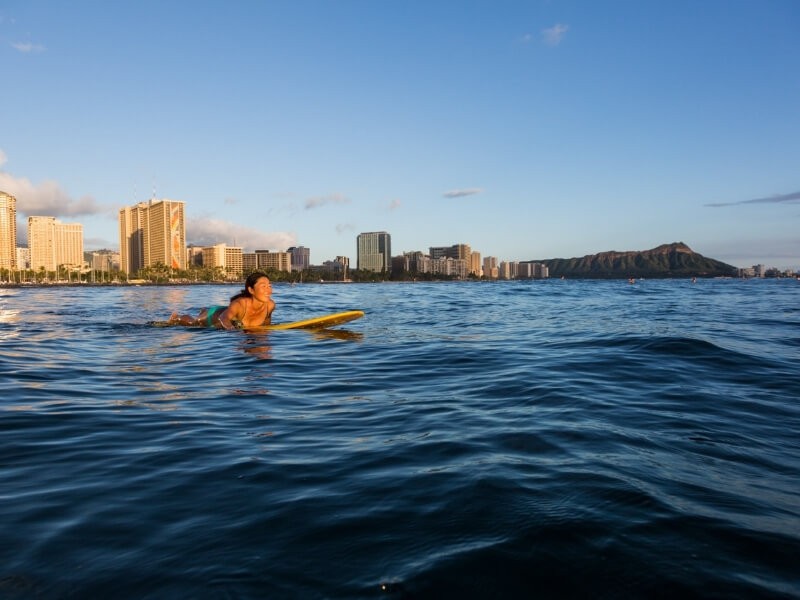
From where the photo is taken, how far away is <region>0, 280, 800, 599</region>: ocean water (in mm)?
2521

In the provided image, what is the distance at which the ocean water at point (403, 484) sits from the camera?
2521 millimetres

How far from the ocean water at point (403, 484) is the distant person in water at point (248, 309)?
6353 mm

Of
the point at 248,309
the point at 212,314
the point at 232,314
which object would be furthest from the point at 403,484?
the point at 212,314

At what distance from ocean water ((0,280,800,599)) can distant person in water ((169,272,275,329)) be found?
6353 mm

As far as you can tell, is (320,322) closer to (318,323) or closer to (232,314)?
(318,323)

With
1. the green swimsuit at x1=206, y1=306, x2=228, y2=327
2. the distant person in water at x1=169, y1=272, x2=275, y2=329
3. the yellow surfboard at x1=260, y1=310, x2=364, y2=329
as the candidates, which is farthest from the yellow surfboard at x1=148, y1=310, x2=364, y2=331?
the green swimsuit at x1=206, y1=306, x2=228, y2=327

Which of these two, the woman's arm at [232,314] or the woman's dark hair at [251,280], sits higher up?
the woman's dark hair at [251,280]

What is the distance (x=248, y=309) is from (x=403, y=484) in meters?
12.8

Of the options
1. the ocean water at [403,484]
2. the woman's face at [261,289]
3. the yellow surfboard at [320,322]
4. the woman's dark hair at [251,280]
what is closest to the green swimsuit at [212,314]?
the woman's dark hair at [251,280]

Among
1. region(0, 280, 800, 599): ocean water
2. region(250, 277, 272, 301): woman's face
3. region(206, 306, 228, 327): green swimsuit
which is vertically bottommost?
region(0, 280, 800, 599): ocean water

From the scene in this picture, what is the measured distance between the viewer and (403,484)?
12.2ft

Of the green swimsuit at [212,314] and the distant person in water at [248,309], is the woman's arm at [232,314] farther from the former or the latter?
the green swimsuit at [212,314]

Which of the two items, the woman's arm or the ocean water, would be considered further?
the woman's arm

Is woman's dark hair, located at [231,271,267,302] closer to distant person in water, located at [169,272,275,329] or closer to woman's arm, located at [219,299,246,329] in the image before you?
distant person in water, located at [169,272,275,329]
